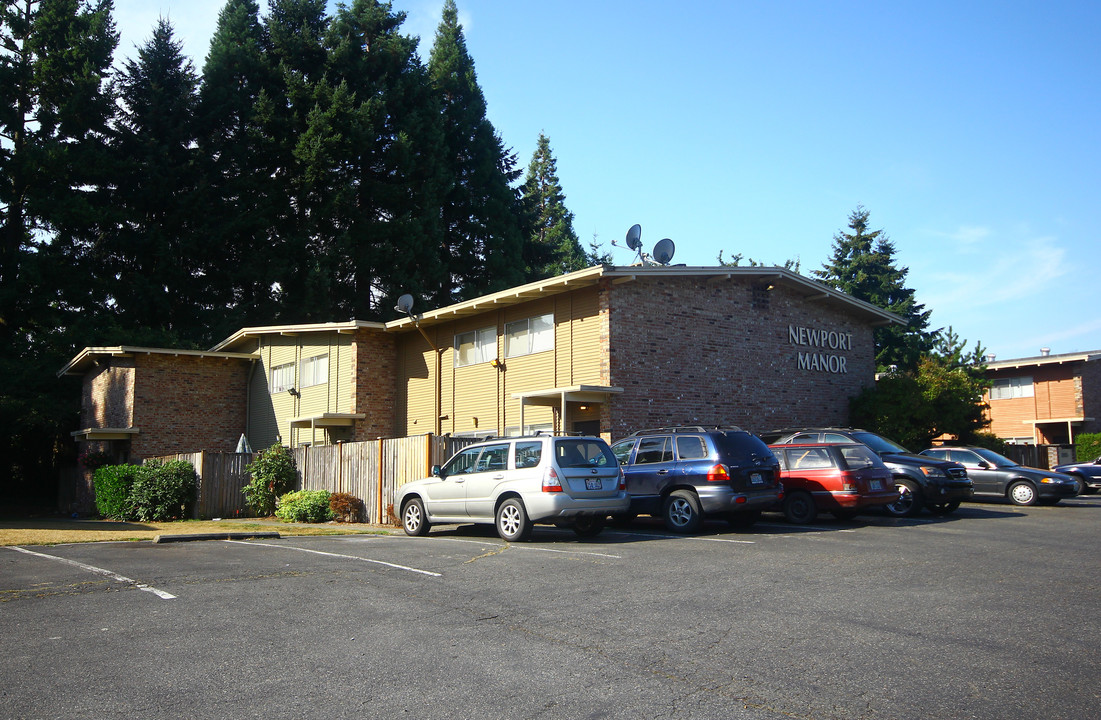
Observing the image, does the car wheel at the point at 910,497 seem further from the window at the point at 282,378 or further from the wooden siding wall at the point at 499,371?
the window at the point at 282,378

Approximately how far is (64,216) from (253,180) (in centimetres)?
836

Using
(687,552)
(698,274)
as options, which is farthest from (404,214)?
(687,552)

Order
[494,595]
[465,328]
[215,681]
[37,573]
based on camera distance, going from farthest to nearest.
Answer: [465,328] < [37,573] < [494,595] < [215,681]

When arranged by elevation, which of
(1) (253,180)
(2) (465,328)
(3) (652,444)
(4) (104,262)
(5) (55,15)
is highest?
(5) (55,15)

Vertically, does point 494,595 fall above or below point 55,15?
below

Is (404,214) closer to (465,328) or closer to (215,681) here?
(465,328)

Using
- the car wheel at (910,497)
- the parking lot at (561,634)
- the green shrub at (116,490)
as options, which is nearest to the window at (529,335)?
the car wheel at (910,497)

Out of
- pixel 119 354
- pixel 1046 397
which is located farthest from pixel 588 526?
pixel 1046 397

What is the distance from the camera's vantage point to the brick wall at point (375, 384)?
27.8m

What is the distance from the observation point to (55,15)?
1609 inches

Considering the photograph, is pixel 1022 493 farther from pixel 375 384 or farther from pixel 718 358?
pixel 375 384

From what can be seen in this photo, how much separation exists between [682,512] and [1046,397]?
2907 centimetres

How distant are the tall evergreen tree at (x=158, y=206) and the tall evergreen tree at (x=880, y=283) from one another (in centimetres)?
3514

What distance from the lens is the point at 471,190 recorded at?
48.0m
